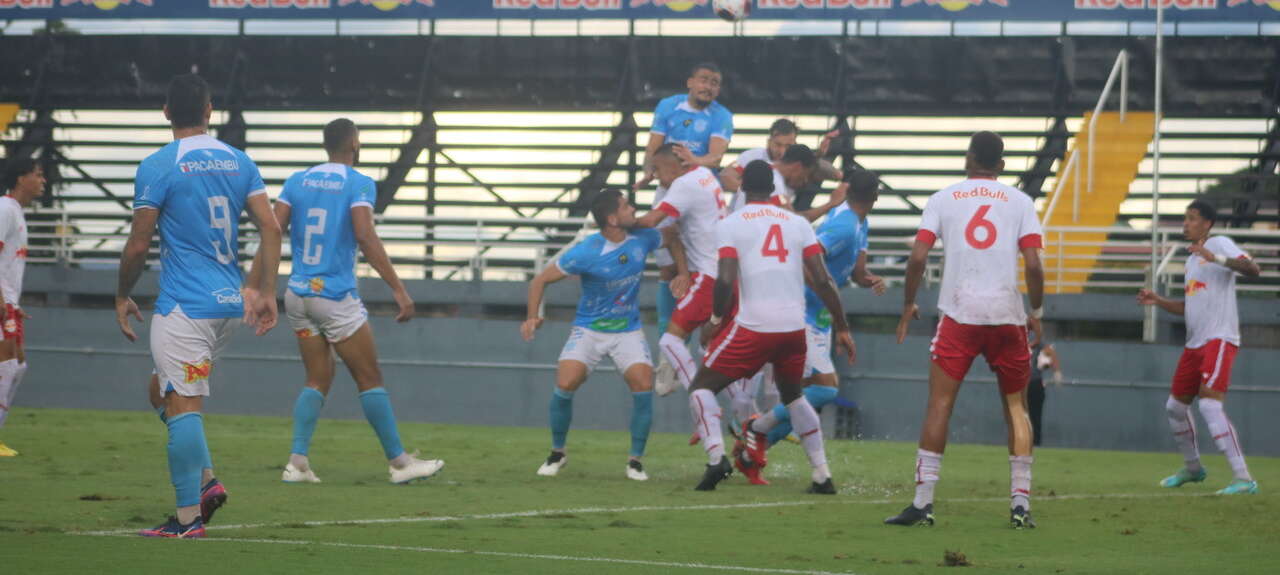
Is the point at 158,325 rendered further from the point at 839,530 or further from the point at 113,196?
the point at 113,196

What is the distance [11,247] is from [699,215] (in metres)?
4.90

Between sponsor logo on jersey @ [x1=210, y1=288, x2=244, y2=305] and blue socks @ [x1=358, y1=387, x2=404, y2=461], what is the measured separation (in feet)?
8.32

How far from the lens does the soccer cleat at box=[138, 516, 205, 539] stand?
6945 mm

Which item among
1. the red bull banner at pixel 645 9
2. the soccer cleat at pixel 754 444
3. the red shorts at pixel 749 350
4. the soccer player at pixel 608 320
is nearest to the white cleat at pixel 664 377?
the soccer player at pixel 608 320

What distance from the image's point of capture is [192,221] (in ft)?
23.6

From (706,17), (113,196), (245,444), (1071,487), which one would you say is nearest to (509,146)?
(706,17)

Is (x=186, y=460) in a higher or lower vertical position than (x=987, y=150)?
lower

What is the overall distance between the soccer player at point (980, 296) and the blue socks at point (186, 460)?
3404 mm

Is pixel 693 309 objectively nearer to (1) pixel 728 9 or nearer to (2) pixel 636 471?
(2) pixel 636 471

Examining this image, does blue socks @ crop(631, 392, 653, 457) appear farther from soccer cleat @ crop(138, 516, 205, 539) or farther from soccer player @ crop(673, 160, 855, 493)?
soccer cleat @ crop(138, 516, 205, 539)

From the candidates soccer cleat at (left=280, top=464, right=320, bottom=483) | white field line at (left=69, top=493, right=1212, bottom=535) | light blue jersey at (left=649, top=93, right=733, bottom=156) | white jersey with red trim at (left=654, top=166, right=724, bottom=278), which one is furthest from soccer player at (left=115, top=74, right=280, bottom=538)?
light blue jersey at (left=649, top=93, right=733, bottom=156)

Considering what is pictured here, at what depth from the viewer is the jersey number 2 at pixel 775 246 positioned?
9.57 metres

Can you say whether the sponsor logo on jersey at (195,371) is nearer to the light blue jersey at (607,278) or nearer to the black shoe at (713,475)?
the black shoe at (713,475)

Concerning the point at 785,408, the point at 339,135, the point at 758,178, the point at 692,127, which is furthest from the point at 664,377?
the point at 339,135
